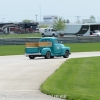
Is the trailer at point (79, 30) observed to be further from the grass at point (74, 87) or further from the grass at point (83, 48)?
the grass at point (74, 87)

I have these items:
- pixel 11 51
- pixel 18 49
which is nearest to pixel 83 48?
pixel 18 49

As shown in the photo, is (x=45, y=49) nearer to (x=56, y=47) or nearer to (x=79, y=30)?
(x=56, y=47)

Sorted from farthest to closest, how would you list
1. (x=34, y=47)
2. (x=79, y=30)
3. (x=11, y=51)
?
(x=79, y=30) < (x=11, y=51) < (x=34, y=47)

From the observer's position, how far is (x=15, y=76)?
19047mm

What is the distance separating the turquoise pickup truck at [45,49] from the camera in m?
34.8

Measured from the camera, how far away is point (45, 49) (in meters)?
34.7

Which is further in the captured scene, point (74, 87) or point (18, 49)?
point (18, 49)

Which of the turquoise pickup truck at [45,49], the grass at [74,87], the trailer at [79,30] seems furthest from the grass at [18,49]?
the trailer at [79,30]

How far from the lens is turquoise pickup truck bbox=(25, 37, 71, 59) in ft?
114

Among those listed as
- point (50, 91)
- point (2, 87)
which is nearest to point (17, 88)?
point (2, 87)

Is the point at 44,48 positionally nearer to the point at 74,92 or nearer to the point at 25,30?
the point at 74,92

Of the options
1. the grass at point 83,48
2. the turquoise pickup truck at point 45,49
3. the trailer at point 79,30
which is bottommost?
the trailer at point 79,30

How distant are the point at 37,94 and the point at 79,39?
44750 millimetres

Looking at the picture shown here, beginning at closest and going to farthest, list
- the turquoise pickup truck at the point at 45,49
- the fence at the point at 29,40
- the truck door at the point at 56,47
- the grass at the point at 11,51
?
the turquoise pickup truck at the point at 45,49, the truck door at the point at 56,47, the grass at the point at 11,51, the fence at the point at 29,40
